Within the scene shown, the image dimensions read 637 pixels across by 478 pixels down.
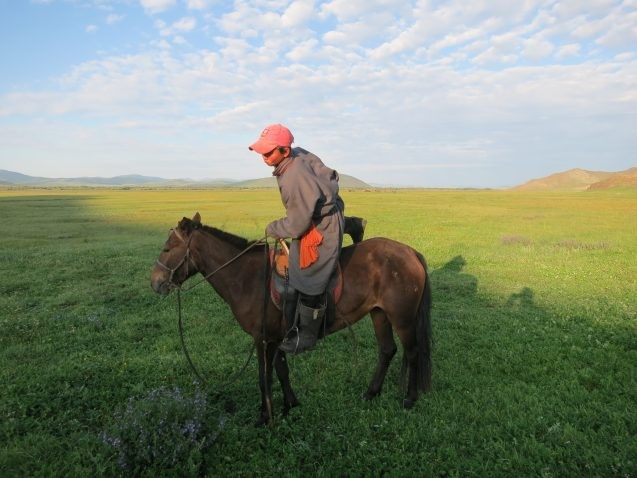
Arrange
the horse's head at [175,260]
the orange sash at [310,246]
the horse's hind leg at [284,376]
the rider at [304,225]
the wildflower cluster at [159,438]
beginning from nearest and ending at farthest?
the wildflower cluster at [159,438]
the rider at [304,225]
the orange sash at [310,246]
the horse's head at [175,260]
the horse's hind leg at [284,376]

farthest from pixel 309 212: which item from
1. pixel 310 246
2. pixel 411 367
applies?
pixel 411 367

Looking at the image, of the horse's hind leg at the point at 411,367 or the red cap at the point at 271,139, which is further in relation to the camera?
the horse's hind leg at the point at 411,367

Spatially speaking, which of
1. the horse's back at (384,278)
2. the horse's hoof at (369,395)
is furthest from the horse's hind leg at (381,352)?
the horse's back at (384,278)

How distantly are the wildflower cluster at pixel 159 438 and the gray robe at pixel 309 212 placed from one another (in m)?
1.94

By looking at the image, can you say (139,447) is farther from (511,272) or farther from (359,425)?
(511,272)

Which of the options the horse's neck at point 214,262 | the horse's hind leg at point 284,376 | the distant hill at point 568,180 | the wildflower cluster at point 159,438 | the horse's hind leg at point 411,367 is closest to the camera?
the wildflower cluster at point 159,438

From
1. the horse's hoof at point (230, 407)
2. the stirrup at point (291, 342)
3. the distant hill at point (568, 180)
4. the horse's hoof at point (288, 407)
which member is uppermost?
the distant hill at point (568, 180)

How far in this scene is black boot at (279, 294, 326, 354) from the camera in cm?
504

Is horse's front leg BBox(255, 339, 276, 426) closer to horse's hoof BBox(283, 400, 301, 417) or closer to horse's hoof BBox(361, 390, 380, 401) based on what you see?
horse's hoof BBox(283, 400, 301, 417)

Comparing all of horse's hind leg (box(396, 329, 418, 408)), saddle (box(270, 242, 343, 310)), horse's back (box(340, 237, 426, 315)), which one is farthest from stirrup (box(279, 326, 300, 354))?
horse's hind leg (box(396, 329, 418, 408))

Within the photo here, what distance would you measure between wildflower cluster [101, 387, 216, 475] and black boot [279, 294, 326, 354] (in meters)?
1.32

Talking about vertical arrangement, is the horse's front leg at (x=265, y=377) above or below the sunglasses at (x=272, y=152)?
below

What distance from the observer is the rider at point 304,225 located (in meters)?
4.50

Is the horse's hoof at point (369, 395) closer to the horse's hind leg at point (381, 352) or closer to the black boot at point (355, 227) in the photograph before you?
the horse's hind leg at point (381, 352)
